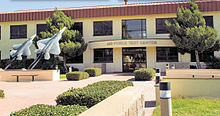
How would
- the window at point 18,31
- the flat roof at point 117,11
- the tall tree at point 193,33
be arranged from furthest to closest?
the window at point 18,31 < the flat roof at point 117,11 < the tall tree at point 193,33

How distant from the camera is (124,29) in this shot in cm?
2561

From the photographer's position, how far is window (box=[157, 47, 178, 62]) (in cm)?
2445

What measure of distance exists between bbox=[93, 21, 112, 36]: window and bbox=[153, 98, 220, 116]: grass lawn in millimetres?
19869

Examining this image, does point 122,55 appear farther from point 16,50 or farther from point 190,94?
point 190,94

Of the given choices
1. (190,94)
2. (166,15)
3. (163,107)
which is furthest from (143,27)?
(163,107)

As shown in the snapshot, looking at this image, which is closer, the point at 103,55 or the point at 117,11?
the point at 117,11

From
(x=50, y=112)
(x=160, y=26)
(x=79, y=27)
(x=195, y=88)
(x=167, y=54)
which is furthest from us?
(x=79, y=27)

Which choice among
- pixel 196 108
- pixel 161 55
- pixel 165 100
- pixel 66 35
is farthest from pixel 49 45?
pixel 165 100

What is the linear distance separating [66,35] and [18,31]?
350 inches

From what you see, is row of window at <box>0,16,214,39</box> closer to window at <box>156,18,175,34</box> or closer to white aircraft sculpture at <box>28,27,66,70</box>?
window at <box>156,18,175,34</box>

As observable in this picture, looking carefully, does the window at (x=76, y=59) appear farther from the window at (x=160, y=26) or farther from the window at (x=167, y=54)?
the window at (x=160, y=26)

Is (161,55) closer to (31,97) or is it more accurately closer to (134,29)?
(134,29)

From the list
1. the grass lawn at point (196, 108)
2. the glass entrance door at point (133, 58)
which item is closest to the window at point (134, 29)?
the glass entrance door at point (133, 58)

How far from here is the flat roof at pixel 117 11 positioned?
23.5m
